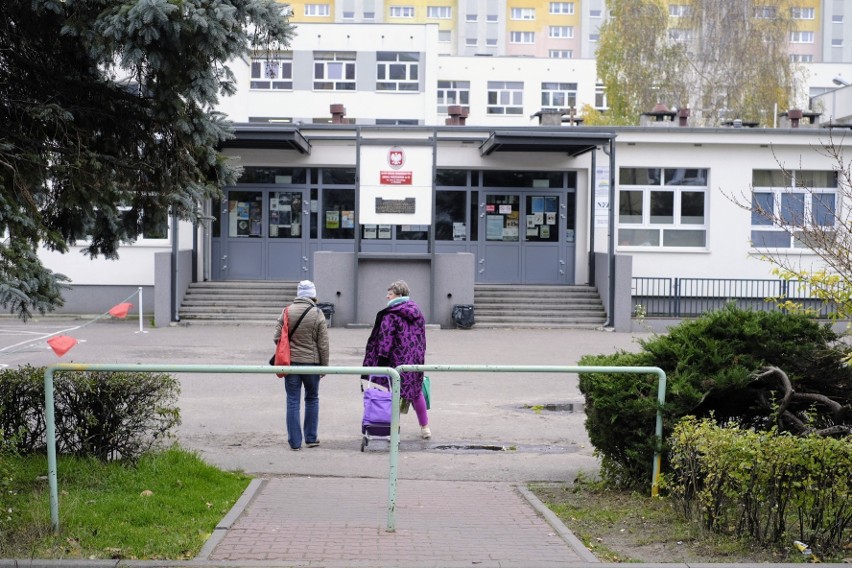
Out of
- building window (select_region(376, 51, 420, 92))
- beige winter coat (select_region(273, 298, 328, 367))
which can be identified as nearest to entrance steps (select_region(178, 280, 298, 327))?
beige winter coat (select_region(273, 298, 328, 367))

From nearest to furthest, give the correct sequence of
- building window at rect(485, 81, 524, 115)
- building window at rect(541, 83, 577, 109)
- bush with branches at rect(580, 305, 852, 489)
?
bush with branches at rect(580, 305, 852, 489), building window at rect(485, 81, 524, 115), building window at rect(541, 83, 577, 109)

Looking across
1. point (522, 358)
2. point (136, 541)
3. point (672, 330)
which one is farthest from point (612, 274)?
point (136, 541)

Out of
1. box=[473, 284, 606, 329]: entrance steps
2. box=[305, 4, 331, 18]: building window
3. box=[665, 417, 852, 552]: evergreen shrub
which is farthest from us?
box=[305, 4, 331, 18]: building window

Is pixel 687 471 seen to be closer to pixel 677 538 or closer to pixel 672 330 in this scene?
pixel 677 538

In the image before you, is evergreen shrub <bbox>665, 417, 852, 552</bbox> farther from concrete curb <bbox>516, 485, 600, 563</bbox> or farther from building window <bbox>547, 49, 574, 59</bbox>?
building window <bbox>547, 49, 574, 59</bbox>

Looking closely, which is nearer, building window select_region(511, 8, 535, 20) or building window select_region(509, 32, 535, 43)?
building window select_region(511, 8, 535, 20)

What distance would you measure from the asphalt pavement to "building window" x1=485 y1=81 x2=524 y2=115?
42503mm

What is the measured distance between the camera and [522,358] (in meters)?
18.0

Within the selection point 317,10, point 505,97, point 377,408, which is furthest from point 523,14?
point 377,408

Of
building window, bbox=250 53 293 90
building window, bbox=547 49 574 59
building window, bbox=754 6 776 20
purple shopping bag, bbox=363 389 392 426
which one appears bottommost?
purple shopping bag, bbox=363 389 392 426

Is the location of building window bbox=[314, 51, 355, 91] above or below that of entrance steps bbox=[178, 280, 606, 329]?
above

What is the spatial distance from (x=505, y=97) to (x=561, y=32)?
949 inches

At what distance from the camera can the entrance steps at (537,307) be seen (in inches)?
947

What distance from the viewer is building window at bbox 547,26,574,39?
81188 millimetres
